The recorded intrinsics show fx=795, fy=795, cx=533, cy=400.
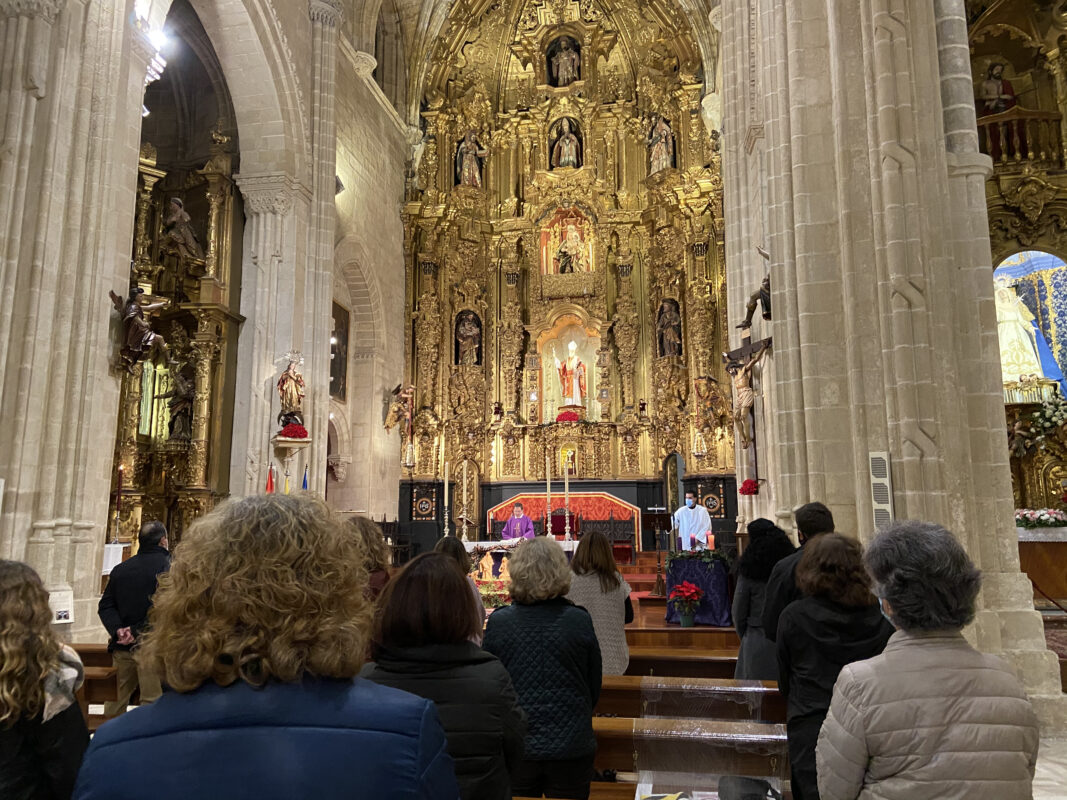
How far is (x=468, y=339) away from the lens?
22422 mm

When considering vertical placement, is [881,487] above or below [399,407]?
below

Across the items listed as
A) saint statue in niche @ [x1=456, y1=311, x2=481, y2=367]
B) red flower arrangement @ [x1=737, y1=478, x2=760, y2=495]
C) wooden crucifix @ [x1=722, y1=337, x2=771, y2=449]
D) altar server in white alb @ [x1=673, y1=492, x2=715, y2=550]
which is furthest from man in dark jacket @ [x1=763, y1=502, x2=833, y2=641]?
saint statue in niche @ [x1=456, y1=311, x2=481, y2=367]

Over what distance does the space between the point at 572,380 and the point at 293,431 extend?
10.3 metres

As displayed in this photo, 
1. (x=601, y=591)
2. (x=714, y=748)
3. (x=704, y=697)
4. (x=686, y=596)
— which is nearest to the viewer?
(x=714, y=748)

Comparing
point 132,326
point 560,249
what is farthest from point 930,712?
point 560,249

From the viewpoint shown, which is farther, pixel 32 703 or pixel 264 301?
pixel 264 301

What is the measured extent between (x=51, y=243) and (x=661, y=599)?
346 inches

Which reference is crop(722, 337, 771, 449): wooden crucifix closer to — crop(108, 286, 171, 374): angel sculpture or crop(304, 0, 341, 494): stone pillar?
crop(108, 286, 171, 374): angel sculpture

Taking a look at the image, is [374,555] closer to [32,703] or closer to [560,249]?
[32,703]

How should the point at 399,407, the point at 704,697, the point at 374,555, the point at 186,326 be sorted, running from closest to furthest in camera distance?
the point at 374,555
the point at 704,697
the point at 186,326
the point at 399,407

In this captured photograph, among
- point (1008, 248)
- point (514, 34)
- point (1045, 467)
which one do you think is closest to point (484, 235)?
point (514, 34)

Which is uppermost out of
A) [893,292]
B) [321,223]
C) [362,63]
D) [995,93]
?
[362,63]

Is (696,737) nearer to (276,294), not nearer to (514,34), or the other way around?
(276,294)

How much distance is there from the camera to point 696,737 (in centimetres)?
349
